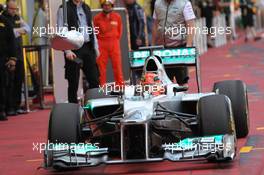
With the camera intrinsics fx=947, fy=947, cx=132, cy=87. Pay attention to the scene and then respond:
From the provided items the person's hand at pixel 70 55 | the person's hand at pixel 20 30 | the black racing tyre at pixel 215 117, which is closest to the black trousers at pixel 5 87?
the person's hand at pixel 20 30

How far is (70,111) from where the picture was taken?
416 inches

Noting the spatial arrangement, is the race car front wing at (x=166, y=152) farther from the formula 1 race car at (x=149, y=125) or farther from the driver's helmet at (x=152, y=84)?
the driver's helmet at (x=152, y=84)

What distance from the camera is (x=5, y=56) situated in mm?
16781

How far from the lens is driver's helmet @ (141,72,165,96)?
1116 cm

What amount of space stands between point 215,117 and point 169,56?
2662 mm

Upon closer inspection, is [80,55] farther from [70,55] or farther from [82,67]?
[70,55]

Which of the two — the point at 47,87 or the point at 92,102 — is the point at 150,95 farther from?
the point at 47,87

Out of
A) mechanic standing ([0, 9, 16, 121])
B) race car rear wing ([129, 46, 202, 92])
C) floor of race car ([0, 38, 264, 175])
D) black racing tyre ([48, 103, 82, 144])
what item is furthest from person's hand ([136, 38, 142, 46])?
black racing tyre ([48, 103, 82, 144])

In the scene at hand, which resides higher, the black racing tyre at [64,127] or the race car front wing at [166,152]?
the black racing tyre at [64,127]

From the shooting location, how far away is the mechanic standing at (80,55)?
15062mm

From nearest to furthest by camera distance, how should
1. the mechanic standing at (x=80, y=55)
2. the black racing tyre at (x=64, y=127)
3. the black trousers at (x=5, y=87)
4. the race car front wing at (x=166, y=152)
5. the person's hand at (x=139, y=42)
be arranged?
the race car front wing at (x=166, y=152)
the black racing tyre at (x=64, y=127)
the mechanic standing at (x=80, y=55)
the black trousers at (x=5, y=87)
the person's hand at (x=139, y=42)

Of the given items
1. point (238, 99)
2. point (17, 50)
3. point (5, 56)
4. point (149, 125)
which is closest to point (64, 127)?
point (149, 125)

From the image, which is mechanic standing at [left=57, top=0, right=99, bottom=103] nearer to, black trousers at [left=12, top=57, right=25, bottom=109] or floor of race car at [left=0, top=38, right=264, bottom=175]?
floor of race car at [left=0, top=38, right=264, bottom=175]

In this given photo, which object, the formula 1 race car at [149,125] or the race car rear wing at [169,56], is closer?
the formula 1 race car at [149,125]
